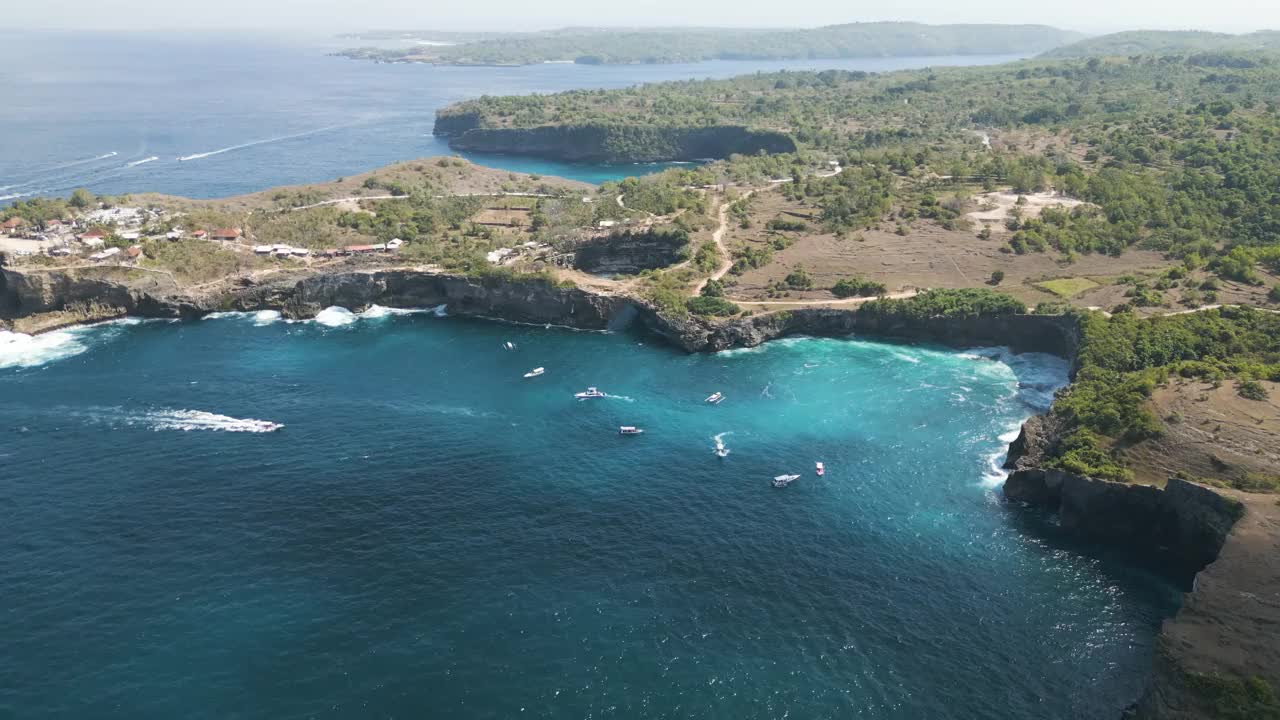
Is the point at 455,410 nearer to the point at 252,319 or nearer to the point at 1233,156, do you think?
the point at 252,319

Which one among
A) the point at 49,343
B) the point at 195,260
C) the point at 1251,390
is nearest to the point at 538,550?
the point at 1251,390

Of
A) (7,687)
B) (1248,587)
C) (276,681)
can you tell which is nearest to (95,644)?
(7,687)

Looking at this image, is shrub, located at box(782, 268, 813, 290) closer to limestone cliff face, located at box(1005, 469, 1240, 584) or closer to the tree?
limestone cliff face, located at box(1005, 469, 1240, 584)

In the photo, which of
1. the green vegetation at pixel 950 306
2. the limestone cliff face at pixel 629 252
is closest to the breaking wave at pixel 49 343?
the limestone cliff face at pixel 629 252

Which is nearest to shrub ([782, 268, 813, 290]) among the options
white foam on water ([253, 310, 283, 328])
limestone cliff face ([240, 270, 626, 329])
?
limestone cliff face ([240, 270, 626, 329])

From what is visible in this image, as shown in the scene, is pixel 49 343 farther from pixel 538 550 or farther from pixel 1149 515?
pixel 1149 515

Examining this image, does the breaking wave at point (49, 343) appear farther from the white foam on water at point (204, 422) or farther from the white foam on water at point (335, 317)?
the white foam on water at point (204, 422)
